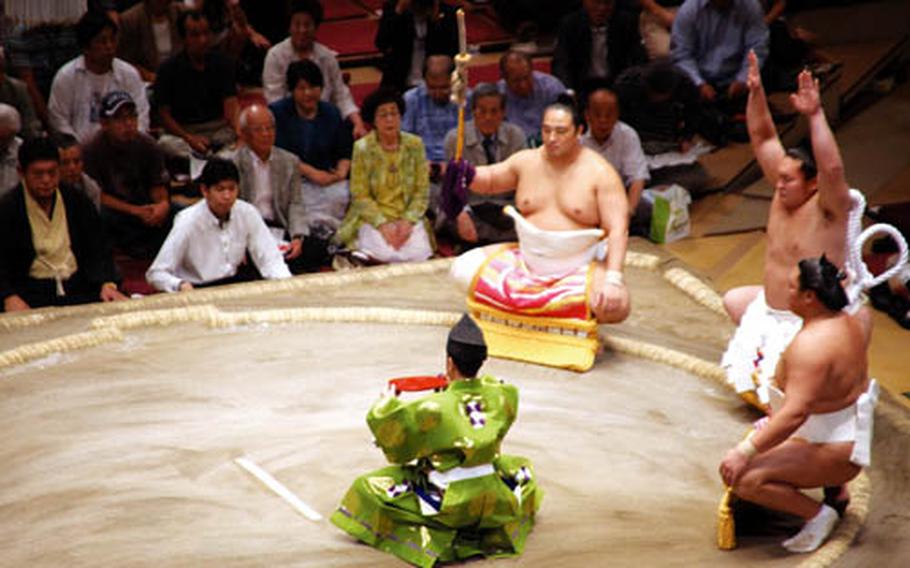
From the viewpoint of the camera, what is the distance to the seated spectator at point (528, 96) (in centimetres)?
602

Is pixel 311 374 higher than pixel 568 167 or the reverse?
the reverse

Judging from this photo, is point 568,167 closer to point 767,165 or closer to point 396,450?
point 767,165

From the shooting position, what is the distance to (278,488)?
3545mm

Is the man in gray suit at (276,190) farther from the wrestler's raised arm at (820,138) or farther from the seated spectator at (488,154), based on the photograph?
the wrestler's raised arm at (820,138)

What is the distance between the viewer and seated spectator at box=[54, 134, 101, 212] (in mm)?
5078

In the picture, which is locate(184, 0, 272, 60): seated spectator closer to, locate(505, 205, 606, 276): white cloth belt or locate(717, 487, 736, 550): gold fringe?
locate(505, 205, 606, 276): white cloth belt

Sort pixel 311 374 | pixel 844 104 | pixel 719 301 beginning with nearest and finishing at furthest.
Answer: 1. pixel 311 374
2. pixel 719 301
3. pixel 844 104

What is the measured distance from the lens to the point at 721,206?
5.98 m

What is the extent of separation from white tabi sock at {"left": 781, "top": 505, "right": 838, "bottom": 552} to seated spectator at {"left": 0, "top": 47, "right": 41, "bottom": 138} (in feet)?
11.3

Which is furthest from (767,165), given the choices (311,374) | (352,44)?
(352,44)

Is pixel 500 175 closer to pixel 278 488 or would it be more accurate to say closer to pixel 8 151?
pixel 278 488

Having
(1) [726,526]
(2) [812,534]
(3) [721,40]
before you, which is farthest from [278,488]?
(3) [721,40]

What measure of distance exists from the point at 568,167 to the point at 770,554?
1.55 m

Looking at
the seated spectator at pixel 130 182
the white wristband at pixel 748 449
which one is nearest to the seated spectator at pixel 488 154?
the seated spectator at pixel 130 182
